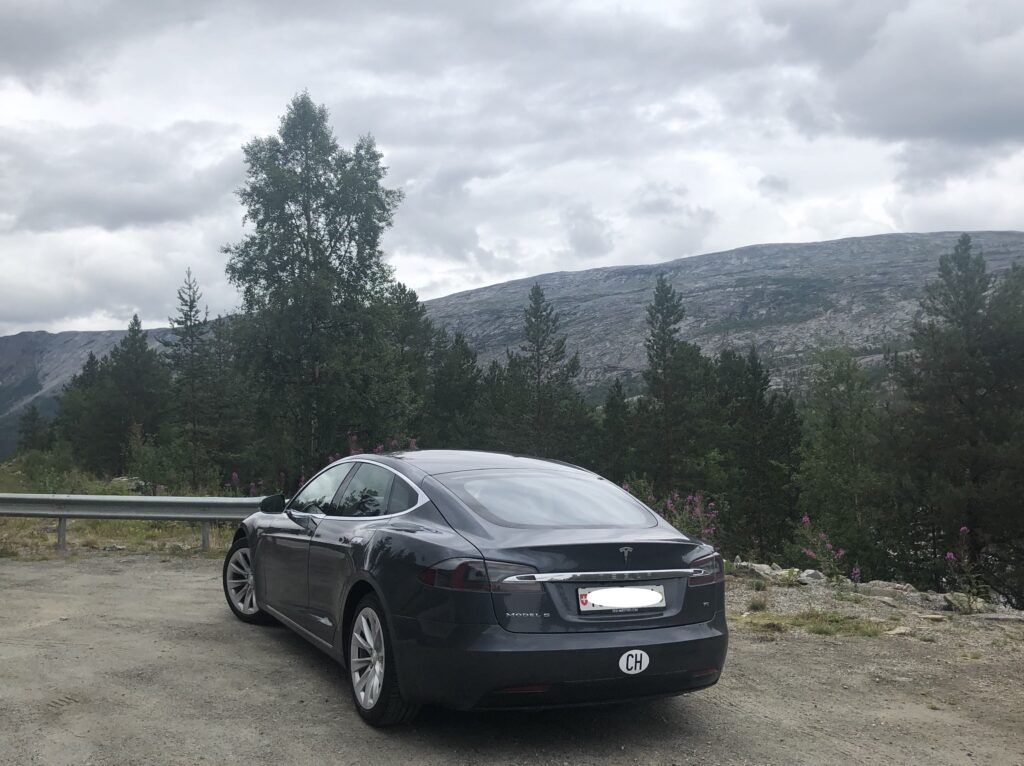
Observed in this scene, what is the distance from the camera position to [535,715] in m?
4.83

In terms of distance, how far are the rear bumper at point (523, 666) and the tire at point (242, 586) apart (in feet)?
10.2

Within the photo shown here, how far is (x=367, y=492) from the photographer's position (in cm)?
541

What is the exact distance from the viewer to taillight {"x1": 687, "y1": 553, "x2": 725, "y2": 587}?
4.50 metres

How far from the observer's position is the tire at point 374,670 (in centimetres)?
438

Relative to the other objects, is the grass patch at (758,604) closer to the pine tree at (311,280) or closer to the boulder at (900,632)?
the boulder at (900,632)

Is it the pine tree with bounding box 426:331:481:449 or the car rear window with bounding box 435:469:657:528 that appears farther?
the pine tree with bounding box 426:331:481:449

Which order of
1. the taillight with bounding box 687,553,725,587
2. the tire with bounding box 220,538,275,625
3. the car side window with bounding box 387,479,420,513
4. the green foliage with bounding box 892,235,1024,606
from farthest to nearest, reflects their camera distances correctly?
the green foliage with bounding box 892,235,1024,606, the tire with bounding box 220,538,275,625, the car side window with bounding box 387,479,420,513, the taillight with bounding box 687,553,725,587

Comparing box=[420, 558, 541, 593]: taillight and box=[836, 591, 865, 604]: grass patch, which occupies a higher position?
box=[420, 558, 541, 593]: taillight

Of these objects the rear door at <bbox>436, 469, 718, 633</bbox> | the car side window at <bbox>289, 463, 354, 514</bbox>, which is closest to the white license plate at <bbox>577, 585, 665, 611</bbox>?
the rear door at <bbox>436, 469, 718, 633</bbox>

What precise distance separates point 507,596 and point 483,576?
0.14m

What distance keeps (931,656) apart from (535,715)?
332cm

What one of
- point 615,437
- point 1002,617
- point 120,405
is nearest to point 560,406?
point 615,437

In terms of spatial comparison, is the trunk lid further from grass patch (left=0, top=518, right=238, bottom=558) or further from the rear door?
grass patch (left=0, top=518, right=238, bottom=558)

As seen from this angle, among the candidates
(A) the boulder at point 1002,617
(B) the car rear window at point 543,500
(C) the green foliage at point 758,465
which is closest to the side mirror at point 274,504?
(B) the car rear window at point 543,500
